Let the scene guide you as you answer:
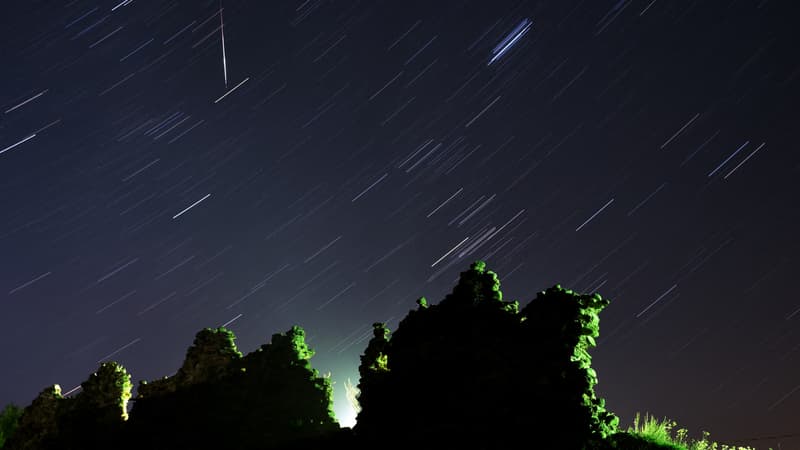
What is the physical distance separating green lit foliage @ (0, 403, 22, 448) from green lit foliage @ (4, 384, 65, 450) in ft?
55.7

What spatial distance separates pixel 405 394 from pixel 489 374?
2655mm

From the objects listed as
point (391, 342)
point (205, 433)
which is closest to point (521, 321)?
point (391, 342)

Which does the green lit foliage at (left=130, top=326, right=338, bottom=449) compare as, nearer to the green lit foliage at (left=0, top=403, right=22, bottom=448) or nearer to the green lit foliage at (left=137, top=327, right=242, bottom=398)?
the green lit foliage at (left=137, top=327, right=242, bottom=398)

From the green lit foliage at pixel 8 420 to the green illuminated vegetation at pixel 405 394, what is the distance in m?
18.0

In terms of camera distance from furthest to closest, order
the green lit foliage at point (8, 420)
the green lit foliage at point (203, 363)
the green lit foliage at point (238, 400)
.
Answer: the green lit foliage at point (8, 420) < the green lit foliage at point (203, 363) < the green lit foliage at point (238, 400)

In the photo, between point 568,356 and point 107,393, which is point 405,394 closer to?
point 568,356

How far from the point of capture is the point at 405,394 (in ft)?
49.5

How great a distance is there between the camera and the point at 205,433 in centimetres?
1909

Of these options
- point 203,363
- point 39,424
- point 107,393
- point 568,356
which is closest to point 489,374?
point 568,356

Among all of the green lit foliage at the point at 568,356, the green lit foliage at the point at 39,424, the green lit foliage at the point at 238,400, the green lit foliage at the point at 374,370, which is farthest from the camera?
the green lit foliage at the point at 39,424

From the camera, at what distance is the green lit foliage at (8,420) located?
3600 centimetres

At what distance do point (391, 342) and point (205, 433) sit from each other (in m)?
8.05

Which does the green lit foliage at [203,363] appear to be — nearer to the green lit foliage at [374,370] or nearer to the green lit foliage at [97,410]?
the green lit foliage at [97,410]

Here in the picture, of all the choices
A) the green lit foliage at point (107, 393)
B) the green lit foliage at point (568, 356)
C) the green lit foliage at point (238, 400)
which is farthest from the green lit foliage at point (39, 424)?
the green lit foliage at point (568, 356)
